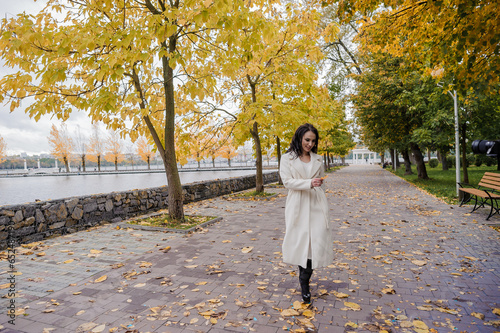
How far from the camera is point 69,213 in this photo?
683 centimetres

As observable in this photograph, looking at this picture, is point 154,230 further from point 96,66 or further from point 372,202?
point 372,202

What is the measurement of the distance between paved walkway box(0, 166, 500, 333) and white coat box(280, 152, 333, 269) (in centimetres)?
56

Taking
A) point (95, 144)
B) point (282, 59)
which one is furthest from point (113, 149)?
point (282, 59)

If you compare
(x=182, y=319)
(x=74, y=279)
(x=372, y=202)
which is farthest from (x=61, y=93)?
(x=372, y=202)

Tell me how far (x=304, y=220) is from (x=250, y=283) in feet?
4.10

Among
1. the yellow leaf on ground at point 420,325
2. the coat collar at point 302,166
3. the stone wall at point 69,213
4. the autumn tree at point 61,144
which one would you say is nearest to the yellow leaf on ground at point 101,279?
the stone wall at point 69,213

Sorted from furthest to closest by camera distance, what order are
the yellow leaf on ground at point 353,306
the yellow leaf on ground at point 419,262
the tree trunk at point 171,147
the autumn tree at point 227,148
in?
the autumn tree at point 227,148 < the tree trunk at point 171,147 < the yellow leaf on ground at point 419,262 < the yellow leaf on ground at point 353,306

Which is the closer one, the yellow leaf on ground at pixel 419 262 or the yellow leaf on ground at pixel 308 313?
the yellow leaf on ground at pixel 308 313

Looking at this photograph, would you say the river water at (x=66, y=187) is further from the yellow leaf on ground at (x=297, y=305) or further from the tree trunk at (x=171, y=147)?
the yellow leaf on ground at (x=297, y=305)

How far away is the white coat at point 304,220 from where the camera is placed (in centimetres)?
324

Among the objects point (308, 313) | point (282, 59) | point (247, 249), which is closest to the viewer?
point (308, 313)

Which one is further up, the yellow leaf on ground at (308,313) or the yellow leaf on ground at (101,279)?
the yellow leaf on ground at (101,279)

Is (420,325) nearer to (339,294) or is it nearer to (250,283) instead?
(339,294)

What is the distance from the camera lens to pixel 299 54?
9.93 meters
